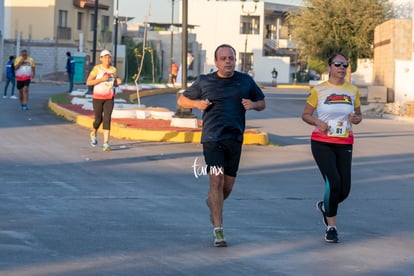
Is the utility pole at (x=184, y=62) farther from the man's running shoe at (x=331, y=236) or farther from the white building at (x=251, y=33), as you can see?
the white building at (x=251, y=33)

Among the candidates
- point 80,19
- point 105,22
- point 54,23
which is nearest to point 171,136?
point 54,23

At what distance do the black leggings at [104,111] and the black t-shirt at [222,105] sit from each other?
8.66 m

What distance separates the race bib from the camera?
9.62 m

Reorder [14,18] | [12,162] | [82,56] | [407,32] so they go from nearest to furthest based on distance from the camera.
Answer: [12,162]
[407,32]
[82,56]
[14,18]

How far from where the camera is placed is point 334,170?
960 cm

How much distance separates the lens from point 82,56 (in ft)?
218

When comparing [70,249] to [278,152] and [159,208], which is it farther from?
[278,152]

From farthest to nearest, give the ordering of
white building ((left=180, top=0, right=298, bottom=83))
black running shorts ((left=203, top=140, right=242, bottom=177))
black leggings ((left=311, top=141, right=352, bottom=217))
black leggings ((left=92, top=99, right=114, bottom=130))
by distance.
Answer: white building ((left=180, top=0, right=298, bottom=83)) < black leggings ((left=92, top=99, right=114, bottom=130)) < black leggings ((left=311, top=141, right=352, bottom=217)) < black running shorts ((left=203, top=140, right=242, bottom=177))

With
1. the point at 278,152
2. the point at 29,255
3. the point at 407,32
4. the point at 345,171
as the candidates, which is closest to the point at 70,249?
the point at 29,255

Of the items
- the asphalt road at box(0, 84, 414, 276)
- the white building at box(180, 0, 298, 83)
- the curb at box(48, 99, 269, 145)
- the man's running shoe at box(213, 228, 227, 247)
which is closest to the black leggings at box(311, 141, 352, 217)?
the asphalt road at box(0, 84, 414, 276)

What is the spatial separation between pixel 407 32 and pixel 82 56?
26.9 meters

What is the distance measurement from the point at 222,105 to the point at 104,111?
8929 millimetres

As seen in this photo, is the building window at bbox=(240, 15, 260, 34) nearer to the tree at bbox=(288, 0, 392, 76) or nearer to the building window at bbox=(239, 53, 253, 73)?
the building window at bbox=(239, 53, 253, 73)

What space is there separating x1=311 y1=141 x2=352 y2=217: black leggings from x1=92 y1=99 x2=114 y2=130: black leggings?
8.67m
